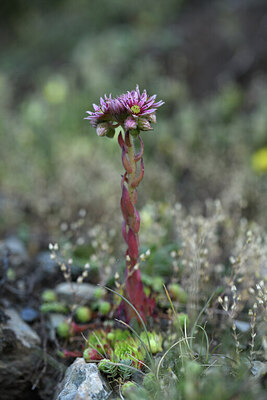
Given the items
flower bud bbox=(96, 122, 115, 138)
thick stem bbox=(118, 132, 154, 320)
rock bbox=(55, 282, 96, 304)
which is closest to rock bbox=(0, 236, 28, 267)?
rock bbox=(55, 282, 96, 304)

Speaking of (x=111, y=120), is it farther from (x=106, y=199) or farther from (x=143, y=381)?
(x=106, y=199)

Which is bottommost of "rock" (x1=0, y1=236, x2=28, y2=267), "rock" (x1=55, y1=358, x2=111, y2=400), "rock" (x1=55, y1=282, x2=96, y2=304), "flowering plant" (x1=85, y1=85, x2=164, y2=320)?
"rock" (x1=55, y1=358, x2=111, y2=400)

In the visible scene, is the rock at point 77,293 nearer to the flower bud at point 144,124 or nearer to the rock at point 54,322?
the rock at point 54,322

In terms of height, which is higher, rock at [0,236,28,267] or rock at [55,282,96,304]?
rock at [0,236,28,267]

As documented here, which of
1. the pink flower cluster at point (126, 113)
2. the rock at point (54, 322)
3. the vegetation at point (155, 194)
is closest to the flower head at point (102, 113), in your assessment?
the pink flower cluster at point (126, 113)

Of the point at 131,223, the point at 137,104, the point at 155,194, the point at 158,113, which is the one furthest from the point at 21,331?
the point at 158,113

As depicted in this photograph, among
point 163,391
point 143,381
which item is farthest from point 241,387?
point 143,381

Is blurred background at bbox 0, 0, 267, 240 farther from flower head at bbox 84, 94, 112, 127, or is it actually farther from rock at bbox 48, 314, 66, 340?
flower head at bbox 84, 94, 112, 127
